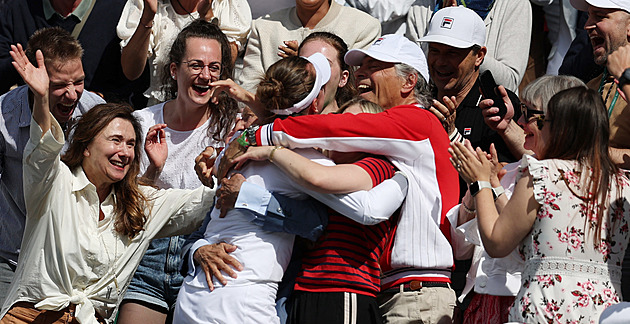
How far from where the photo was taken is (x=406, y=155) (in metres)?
4.11

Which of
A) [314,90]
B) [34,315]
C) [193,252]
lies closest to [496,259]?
[314,90]

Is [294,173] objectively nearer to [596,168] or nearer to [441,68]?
[596,168]

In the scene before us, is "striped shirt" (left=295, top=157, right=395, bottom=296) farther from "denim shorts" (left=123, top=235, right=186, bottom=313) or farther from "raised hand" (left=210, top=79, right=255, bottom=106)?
"denim shorts" (left=123, top=235, right=186, bottom=313)

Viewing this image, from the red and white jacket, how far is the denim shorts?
4.21 feet

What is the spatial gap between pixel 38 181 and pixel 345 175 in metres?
1.57

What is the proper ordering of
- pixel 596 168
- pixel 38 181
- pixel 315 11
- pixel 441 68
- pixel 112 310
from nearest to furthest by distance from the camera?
pixel 596 168
pixel 38 181
pixel 112 310
pixel 441 68
pixel 315 11

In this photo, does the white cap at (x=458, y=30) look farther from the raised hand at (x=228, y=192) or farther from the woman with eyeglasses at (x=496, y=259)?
the raised hand at (x=228, y=192)

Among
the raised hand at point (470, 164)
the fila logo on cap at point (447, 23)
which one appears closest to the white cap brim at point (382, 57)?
the raised hand at point (470, 164)

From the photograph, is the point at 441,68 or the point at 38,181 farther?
the point at 441,68

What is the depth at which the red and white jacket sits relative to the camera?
3.97 metres

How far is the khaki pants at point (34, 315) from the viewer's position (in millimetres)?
Result: 4391

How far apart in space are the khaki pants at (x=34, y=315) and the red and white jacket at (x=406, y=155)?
4.36ft

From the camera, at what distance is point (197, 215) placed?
4.86 meters

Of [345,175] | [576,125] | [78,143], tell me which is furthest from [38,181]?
[576,125]
